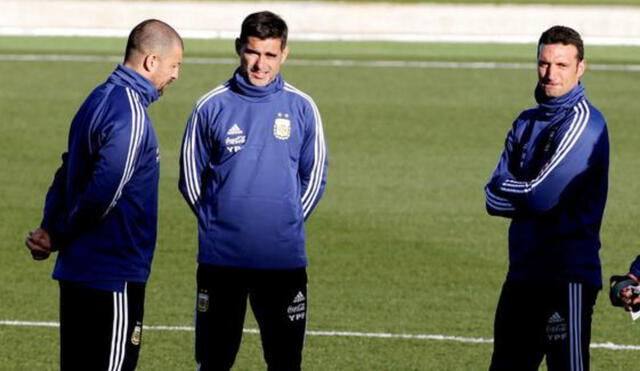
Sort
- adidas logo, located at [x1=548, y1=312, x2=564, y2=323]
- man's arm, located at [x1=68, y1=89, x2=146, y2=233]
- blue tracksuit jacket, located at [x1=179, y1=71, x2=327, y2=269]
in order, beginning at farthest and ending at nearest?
blue tracksuit jacket, located at [x1=179, y1=71, x2=327, y2=269], adidas logo, located at [x1=548, y1=312, x2=564, y2=323], man's arm, located at [x1=68, y1=89, x2=146, y2=233]

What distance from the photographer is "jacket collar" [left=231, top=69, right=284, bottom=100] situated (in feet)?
26.4

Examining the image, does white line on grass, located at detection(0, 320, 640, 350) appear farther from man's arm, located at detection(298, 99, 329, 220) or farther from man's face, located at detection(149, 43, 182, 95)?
man's face, located at detection(149, 43, 182, 95)

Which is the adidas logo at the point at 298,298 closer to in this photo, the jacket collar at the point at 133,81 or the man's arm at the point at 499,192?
the man's arm at the point at 499,192

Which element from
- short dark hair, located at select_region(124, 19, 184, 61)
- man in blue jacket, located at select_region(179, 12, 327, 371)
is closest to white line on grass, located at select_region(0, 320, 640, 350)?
man in blue jacket, located at select_region(179, 12, 327, 371)

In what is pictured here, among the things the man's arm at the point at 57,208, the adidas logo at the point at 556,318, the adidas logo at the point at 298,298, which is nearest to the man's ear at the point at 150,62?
the man's arm at the point at 57,208

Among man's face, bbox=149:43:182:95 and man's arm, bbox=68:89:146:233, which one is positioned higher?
man's face, bbox=149:43:182:95

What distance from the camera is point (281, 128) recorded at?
802 cm

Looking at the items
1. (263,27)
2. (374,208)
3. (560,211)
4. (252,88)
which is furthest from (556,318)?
(374,208)

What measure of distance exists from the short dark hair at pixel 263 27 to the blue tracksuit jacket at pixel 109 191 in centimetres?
73

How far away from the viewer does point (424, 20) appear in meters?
26.8

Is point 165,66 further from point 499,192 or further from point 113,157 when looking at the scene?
point 499,192

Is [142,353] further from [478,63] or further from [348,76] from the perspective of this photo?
[478,63]

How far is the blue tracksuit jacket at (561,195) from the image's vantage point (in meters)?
7.75

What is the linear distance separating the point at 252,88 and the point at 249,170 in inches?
16.4
